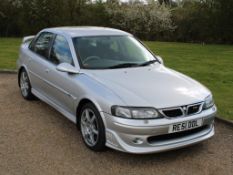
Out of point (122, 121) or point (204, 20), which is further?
point (204, 20)

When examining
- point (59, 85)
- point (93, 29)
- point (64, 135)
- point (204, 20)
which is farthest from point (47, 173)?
point (204, 20)

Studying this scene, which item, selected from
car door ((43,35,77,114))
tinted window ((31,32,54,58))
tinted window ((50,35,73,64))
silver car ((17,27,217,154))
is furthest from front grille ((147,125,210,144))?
tinted window ((31,32,54,58))

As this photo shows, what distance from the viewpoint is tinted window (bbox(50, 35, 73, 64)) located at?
20.7ft

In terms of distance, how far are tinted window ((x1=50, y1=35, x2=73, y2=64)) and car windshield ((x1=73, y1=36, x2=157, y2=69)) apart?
0.17 metres

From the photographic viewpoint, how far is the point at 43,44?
736 centimetres

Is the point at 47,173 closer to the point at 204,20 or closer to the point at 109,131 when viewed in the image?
the point at 109,131

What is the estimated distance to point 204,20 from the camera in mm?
26828

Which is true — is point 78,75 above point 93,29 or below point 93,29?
below

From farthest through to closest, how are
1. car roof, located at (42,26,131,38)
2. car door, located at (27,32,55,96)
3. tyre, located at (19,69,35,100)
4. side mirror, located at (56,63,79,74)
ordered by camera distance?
tyre, located at (19,69,35,100) < car door, located at (27,32,55,96) < car roof, located at (42,26,131,38) < side mirror, located at (56,63,79,74)

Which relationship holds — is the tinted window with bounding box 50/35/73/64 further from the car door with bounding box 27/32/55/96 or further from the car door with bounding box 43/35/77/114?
the car door with bounding box 27/32/55/96

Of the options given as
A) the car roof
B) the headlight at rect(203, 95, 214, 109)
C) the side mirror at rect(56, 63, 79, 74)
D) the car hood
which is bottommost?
the headlight at rect(203, 95, 214, 109)

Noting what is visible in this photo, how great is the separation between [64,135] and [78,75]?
0.95 meters

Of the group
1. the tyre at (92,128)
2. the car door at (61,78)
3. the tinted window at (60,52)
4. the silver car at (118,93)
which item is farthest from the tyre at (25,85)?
the tyre at (92,128)

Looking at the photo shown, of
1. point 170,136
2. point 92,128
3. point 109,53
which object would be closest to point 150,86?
point 170,136
